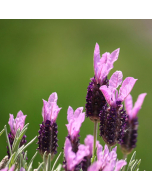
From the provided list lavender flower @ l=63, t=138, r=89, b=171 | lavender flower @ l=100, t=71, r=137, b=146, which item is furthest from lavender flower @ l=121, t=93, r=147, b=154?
lavender flower @ l=63, t=138, r=89, b=171

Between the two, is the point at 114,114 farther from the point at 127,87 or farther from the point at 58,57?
the point at 58,57

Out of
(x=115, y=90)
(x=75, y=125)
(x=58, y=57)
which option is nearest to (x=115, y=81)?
(x=115, y=90)

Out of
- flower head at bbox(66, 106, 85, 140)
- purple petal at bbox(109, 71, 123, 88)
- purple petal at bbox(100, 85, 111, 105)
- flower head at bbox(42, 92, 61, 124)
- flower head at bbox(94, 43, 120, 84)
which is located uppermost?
flower head at bbox(94, 43, 120, 84)

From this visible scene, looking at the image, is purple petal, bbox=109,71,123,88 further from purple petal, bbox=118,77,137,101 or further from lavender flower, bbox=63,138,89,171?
lavender flower, bbox=63,138,89,171

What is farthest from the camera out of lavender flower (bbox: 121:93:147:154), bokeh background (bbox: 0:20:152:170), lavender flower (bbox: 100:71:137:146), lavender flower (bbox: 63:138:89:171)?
bokeh background (bbox: 0:20:152:170)

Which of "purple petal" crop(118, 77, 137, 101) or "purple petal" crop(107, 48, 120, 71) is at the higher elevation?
"purple petal" crop(107, 48, 120, 71)

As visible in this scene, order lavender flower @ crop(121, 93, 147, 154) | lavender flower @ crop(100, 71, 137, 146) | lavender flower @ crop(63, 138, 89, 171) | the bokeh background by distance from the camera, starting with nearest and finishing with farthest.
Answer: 1. lavender flower @ crop(63, 138, 89, 171)
2. lavender flower @ crop(100, 71, 137, 146)
3. lavender flower @ crop(121, 93, 147, 154)
4. the bokeh background
